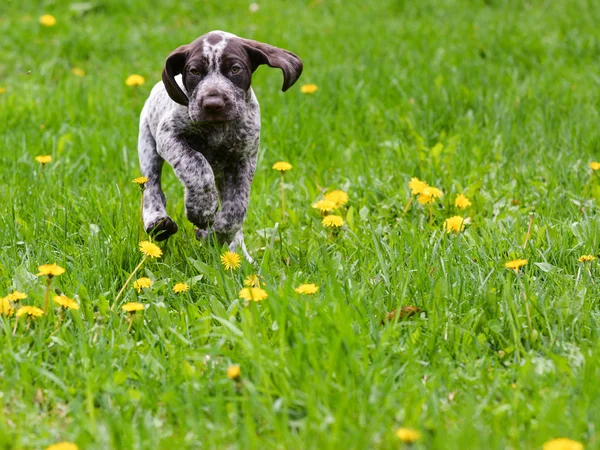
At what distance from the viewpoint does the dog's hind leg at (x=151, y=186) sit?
400cm

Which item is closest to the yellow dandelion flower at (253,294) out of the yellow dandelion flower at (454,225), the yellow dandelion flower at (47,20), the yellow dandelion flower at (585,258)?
the yellow dandelion flower at (454,225)

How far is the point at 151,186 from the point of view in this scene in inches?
166

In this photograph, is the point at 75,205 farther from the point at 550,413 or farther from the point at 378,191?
the point at 550,413

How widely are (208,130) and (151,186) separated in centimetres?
50

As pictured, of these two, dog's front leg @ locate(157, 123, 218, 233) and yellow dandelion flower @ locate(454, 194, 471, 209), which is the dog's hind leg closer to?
dog's front leg @ locate(157, 123, 218, 233)

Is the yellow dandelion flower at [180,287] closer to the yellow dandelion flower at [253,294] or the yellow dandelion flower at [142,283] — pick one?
the yellow dandelion flower at [142,283]

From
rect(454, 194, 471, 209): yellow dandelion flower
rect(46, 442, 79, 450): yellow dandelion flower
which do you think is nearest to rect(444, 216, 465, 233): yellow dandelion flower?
rect(454, 194, 471, 209): yellow dandelion flower

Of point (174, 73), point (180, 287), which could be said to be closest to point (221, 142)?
point (174, 73)

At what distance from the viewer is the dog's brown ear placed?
11.9 feet

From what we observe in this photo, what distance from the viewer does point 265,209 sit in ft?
16.2

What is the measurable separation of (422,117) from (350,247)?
221cm

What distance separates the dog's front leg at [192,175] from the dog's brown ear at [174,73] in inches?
8.6

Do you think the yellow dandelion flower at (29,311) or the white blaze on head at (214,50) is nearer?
the yellow dandelion flower at (29,311)

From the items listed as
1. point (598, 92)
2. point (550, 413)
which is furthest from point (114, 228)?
point (598, 92)
